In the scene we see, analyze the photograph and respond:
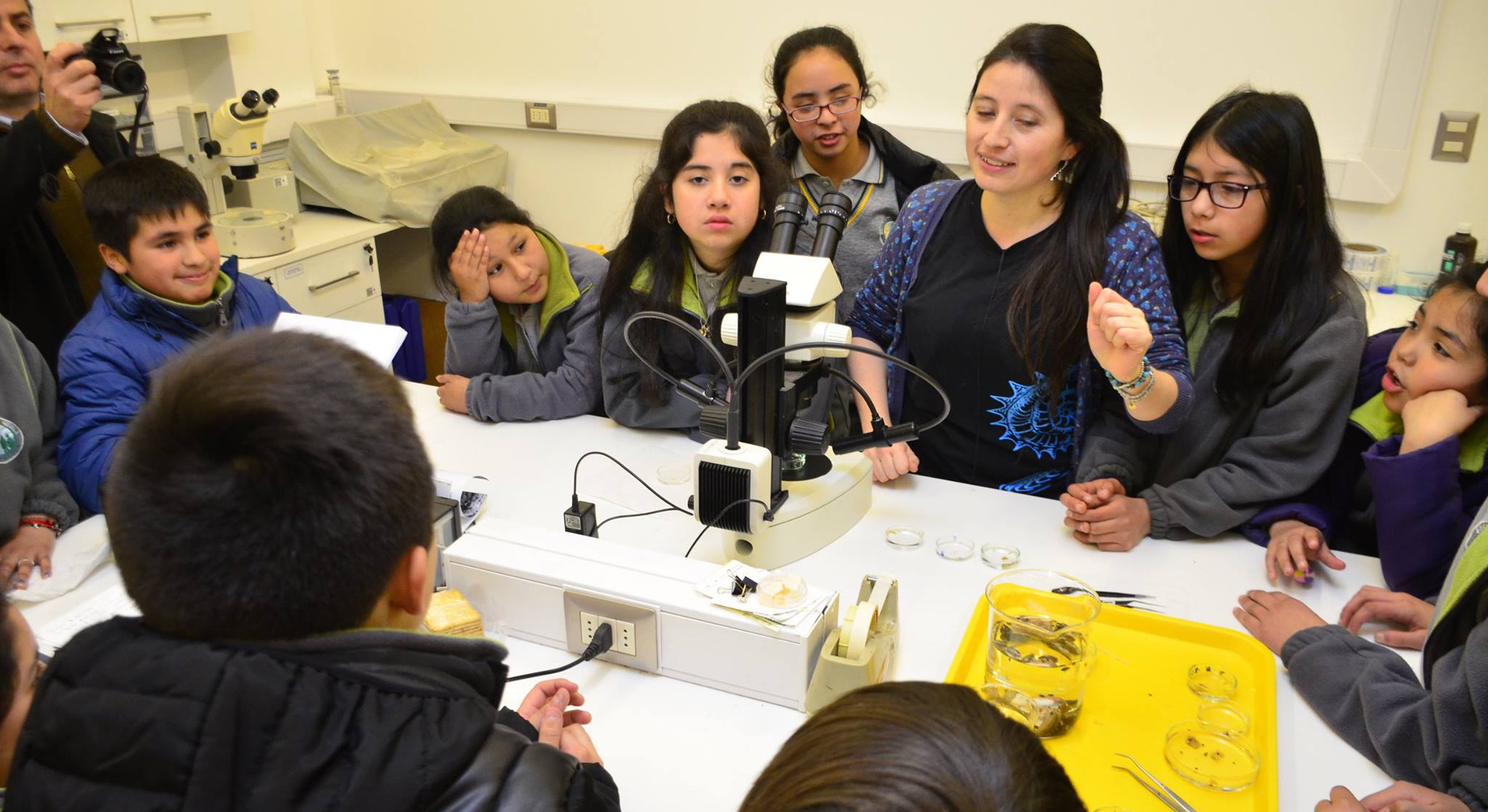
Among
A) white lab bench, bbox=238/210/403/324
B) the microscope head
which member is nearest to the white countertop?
white lab bench, bbox=238/210/403/324

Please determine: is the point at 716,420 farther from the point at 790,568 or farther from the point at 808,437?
the point at 790,568

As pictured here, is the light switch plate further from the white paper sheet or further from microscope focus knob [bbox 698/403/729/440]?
the white paper sheet

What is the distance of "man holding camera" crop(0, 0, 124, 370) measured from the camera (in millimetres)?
1930

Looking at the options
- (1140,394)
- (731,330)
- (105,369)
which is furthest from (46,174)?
(1140,394)

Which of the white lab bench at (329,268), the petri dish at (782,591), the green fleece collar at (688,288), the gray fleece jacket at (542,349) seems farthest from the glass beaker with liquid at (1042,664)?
the white lab bench at (329,268)

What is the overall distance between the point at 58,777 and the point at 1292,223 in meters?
1.70

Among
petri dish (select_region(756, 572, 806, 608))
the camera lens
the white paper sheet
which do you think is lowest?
petri dish (select_region(756, 572, 806, 608))

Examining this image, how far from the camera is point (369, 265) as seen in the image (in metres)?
3.51

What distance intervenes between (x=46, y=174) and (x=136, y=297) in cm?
41

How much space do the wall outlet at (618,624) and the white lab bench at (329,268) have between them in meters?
2.20

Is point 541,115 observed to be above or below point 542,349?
above

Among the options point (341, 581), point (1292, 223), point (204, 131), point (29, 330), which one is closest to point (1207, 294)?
point (1292, 223)

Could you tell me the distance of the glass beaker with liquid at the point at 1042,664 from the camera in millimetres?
1137

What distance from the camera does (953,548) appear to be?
1523 mm
